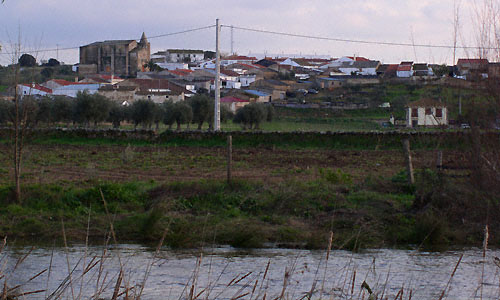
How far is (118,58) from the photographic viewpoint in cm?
10719

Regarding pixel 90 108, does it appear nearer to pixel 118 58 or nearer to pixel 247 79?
pixel 247 79

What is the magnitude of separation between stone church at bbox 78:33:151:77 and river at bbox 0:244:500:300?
95.8 metres

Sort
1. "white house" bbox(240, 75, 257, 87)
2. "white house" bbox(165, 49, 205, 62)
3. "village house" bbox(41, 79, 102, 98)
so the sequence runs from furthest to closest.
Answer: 1. "white house" bbox(165, 49, 205, 62)
2. "white house" bbox(240, 75, 257, 87)
3. "village house" bbox(41, 79, 102, 98)

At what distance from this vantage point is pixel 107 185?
13047 millimetres

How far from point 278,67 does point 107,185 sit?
93677mm

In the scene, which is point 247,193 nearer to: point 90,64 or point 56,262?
point 56,262

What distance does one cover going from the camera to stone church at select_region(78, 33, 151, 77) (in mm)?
105562

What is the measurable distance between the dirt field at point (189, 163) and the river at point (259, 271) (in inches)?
178

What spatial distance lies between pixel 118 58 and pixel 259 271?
103 meters

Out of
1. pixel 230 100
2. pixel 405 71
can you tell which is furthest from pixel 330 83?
pixel 230 100

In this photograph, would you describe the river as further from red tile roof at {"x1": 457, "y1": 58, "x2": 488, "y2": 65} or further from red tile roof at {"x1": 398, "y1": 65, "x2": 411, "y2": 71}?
red tile roof at {"x1": 398, "y1": 65, "x2": 411, "y2": 71}

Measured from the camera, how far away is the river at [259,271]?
24.5 ft

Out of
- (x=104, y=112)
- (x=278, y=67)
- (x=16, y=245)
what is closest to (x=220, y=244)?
(x=16, y=245)

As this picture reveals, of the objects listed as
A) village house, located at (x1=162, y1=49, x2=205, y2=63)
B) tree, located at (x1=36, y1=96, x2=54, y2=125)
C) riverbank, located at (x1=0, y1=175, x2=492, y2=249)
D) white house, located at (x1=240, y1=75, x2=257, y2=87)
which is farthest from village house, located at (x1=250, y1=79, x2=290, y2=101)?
riverbank, located at (x1=0, y1=175, x2=492, y2=249)
